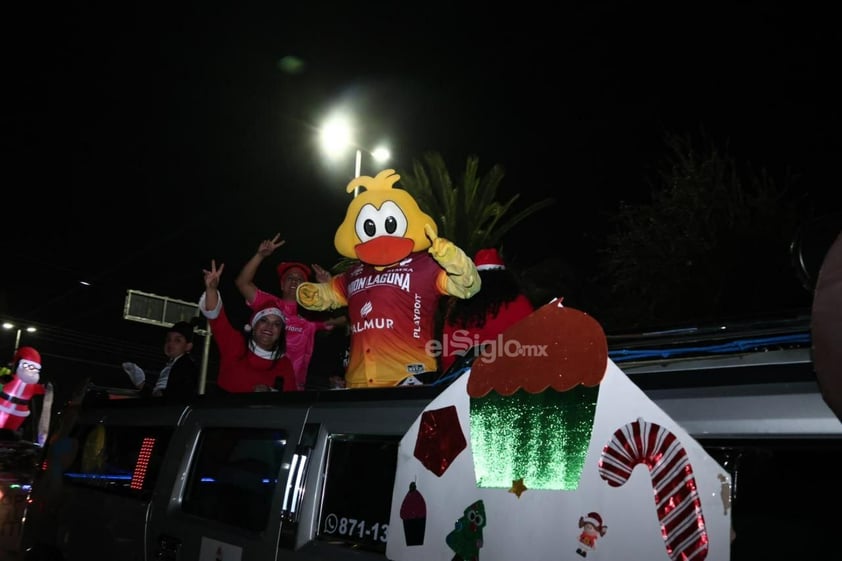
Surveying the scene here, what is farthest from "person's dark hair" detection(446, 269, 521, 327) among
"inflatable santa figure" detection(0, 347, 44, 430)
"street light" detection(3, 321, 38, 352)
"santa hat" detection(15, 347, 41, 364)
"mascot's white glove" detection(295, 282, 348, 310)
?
"street light" detection(3, 321, 38, 352)

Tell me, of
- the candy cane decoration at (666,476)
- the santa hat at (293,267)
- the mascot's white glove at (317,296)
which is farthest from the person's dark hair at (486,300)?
the candy cane decoration at (666,476)

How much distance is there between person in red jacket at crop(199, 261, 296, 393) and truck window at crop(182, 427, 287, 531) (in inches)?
50.9

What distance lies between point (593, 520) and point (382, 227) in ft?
9.04

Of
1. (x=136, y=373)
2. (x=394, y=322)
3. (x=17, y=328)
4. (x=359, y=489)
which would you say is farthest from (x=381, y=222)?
(x=17, y=328)

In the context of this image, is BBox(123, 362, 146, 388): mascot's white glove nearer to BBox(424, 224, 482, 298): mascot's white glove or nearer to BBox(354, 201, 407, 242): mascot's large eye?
BBox(354, 201, 407, 242): mascot's large eye

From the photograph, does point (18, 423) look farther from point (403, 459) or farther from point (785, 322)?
point (785, 322)

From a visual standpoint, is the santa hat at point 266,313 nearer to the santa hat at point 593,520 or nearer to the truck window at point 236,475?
the truck window at point 236,475

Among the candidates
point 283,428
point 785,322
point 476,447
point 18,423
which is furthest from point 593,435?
point 18,423

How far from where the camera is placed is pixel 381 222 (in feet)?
14.7

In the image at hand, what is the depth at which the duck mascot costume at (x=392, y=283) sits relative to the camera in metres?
4.23

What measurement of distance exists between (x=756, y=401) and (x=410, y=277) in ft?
8.95

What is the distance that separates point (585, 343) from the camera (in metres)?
2.25

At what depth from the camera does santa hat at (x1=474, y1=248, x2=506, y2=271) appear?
14.9 feet

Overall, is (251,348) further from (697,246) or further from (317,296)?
(697,246)
